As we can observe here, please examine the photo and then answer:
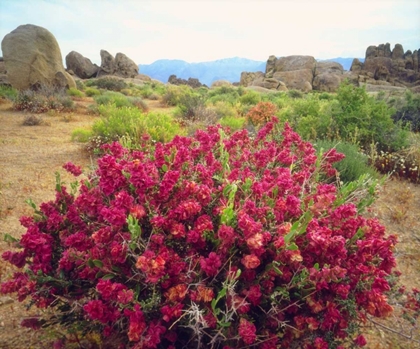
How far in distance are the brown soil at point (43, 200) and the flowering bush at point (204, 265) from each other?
632 mm

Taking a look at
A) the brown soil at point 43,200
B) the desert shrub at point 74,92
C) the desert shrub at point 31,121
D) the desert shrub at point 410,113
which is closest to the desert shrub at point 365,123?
the brown soil at point 43,200

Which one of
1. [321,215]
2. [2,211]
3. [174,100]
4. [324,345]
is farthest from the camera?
[174,100]

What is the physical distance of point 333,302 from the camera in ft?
6.43

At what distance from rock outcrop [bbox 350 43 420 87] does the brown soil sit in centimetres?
5244

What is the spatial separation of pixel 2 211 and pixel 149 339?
3.82m

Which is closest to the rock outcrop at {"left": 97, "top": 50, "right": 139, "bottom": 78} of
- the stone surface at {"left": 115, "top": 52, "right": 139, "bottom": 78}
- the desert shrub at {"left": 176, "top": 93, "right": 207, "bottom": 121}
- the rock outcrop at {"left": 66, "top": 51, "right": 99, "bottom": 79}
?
the stone surface at {"left": 115, "top": 52, "right": 139, "bottom": 78}

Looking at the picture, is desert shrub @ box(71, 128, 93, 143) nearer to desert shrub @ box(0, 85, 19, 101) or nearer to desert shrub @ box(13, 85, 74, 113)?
desert shrub @ box(13, 85, 74, 113)

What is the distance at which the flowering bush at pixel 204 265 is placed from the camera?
5.85 ft

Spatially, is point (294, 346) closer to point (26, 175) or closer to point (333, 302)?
point (333, 302)

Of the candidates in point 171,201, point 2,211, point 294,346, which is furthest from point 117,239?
point 2,211

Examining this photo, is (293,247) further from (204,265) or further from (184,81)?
(184,81)

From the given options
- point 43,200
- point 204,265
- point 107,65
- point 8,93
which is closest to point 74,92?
point 8,93

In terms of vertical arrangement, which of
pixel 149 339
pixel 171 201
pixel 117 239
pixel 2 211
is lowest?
pixel 2 211

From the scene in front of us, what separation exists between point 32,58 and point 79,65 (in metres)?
31.6
